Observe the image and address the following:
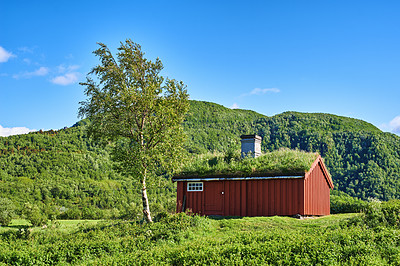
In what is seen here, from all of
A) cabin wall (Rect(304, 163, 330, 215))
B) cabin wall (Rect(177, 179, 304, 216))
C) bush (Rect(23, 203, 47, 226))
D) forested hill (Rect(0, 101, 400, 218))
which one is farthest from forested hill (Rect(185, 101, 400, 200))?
bush (Rect(23, 203, 47, 226))

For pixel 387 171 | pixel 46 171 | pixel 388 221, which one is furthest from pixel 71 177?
pixel 387 171

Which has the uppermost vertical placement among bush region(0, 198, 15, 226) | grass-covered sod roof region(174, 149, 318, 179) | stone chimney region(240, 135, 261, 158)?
stone chimney region(240, 135, 261, 158)

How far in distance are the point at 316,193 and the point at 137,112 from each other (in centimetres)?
1234

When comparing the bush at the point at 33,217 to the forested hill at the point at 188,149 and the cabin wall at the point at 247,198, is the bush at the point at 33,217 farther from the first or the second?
the forested hill at the point at 188,149

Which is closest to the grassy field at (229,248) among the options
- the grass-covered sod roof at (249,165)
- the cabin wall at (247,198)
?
the cabin wall at (247,198)

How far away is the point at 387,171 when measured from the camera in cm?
9081

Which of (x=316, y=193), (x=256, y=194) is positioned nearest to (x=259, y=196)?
(x=256, y=194)

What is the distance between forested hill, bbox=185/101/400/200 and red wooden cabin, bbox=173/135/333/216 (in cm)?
4348

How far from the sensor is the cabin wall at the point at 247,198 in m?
20.3

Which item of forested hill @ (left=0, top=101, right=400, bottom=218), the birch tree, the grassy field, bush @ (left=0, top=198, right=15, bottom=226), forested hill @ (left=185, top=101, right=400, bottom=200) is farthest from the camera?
forested hill @ (left=185, top=101, right=400, bottom=200)

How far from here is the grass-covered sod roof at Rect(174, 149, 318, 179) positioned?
2045 centimetres

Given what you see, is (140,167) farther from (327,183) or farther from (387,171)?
(387,171)

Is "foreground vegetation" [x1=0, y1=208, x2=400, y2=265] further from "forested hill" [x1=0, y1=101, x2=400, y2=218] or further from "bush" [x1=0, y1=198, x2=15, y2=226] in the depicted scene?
"bush" [x1=0, y1=198, x2=15, y2=226]

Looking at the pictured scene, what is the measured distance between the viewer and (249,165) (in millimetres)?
21609
